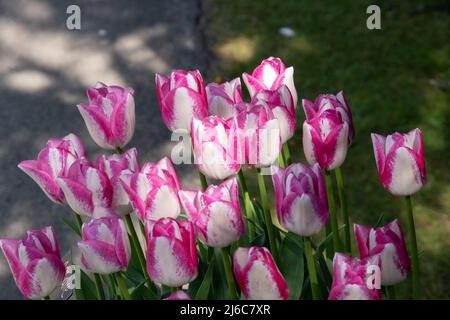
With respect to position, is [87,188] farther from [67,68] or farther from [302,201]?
[67,68]

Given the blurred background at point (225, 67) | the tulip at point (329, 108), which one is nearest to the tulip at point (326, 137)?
the tulip at point (329, 108)

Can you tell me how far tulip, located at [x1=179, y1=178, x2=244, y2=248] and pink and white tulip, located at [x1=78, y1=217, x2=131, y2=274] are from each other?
128 millimetres

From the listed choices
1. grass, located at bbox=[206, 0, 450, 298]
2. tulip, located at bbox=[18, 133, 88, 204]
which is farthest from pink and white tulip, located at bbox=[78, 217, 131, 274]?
grass, located at bbox=[206, 0, 450, 298]

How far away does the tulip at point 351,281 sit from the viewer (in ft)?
3.94

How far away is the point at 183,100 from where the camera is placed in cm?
154

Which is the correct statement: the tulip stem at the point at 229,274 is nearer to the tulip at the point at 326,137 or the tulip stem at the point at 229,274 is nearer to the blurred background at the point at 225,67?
the tulip at the point at 326,137

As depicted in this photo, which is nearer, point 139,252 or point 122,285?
point 122,285

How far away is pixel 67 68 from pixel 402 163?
312 cm

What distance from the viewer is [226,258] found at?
56.8 inches

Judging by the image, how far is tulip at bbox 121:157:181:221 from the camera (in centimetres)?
139

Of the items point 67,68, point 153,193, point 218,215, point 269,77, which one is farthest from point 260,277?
point 67,68

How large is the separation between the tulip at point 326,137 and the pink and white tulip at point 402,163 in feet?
0.25

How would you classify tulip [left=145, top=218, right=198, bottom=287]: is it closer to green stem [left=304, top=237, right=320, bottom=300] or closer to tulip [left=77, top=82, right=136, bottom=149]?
green stem [left=304, top=237, right=320, bottom=300]
